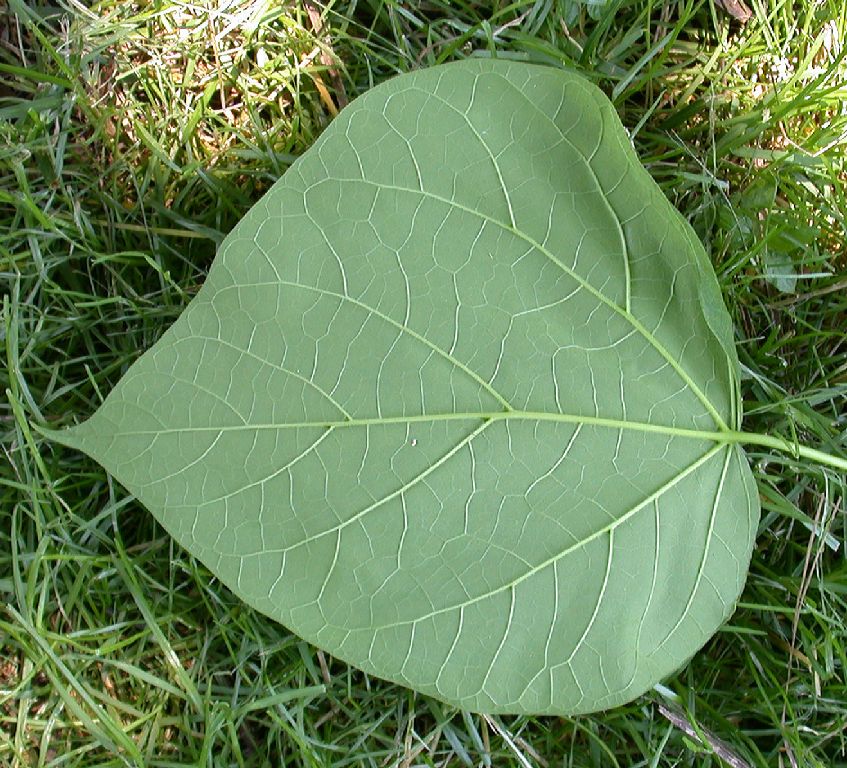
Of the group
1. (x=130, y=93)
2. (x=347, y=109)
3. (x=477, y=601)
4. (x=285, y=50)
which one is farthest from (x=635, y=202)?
(x=130, y=93)

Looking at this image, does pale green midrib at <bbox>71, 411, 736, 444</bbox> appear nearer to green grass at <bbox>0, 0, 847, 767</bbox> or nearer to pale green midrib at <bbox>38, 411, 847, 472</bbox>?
pale green midrib at <bbox>38, 411, 847, 472</bbox>

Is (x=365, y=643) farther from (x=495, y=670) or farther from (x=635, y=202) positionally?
(x=635, y=202)


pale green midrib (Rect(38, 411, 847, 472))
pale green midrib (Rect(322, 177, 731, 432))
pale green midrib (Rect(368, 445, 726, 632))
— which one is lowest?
pale green midrib (Rect(368, 445, 726, 632))

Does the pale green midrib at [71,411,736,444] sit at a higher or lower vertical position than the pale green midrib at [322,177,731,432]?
lower

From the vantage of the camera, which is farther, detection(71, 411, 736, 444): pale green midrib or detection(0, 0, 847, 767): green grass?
detection(0, 0, 847, 767): green grass

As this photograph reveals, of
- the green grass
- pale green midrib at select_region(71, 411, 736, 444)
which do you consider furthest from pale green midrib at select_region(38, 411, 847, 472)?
the green grass

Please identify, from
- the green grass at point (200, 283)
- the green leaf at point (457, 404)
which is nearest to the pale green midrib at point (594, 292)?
the green leaf at point (457, 404)
